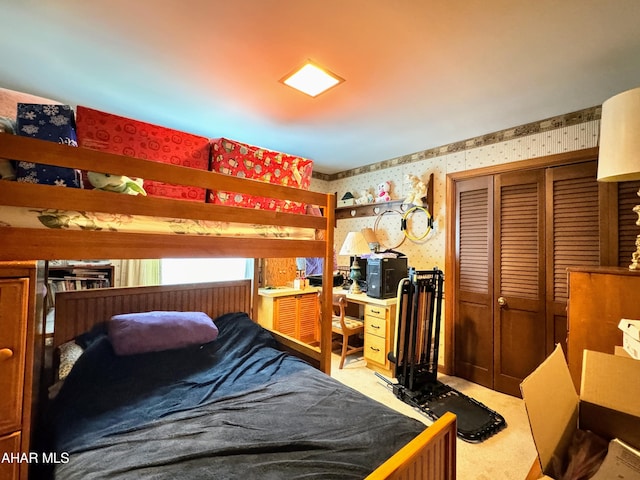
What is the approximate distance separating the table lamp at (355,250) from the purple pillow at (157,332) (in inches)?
71.6

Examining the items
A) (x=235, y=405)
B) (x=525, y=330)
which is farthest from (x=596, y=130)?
(x=235, y=405)

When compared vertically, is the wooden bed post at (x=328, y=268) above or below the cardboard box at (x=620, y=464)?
above

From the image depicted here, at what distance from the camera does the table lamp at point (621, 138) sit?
147 centimetres

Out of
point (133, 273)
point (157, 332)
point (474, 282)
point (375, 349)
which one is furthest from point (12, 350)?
point (474, 282)

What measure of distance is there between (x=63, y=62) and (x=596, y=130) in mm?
3877

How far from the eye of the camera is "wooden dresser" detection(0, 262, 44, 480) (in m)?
0.84

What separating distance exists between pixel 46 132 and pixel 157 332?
1.30 m

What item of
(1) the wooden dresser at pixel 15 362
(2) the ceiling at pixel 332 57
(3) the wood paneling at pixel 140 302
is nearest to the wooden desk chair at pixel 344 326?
(3) the wood paneling at pixel 140 302

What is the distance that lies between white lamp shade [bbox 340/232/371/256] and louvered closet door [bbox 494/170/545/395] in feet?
4.59

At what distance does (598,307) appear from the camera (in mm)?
1682

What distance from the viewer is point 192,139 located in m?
1.57

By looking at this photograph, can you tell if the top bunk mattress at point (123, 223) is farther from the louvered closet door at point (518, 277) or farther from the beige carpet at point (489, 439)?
the louvered closet door at point (518, 277)

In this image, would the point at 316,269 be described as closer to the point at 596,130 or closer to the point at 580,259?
the point at 580,259

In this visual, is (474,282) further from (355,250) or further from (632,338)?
(632,338)
